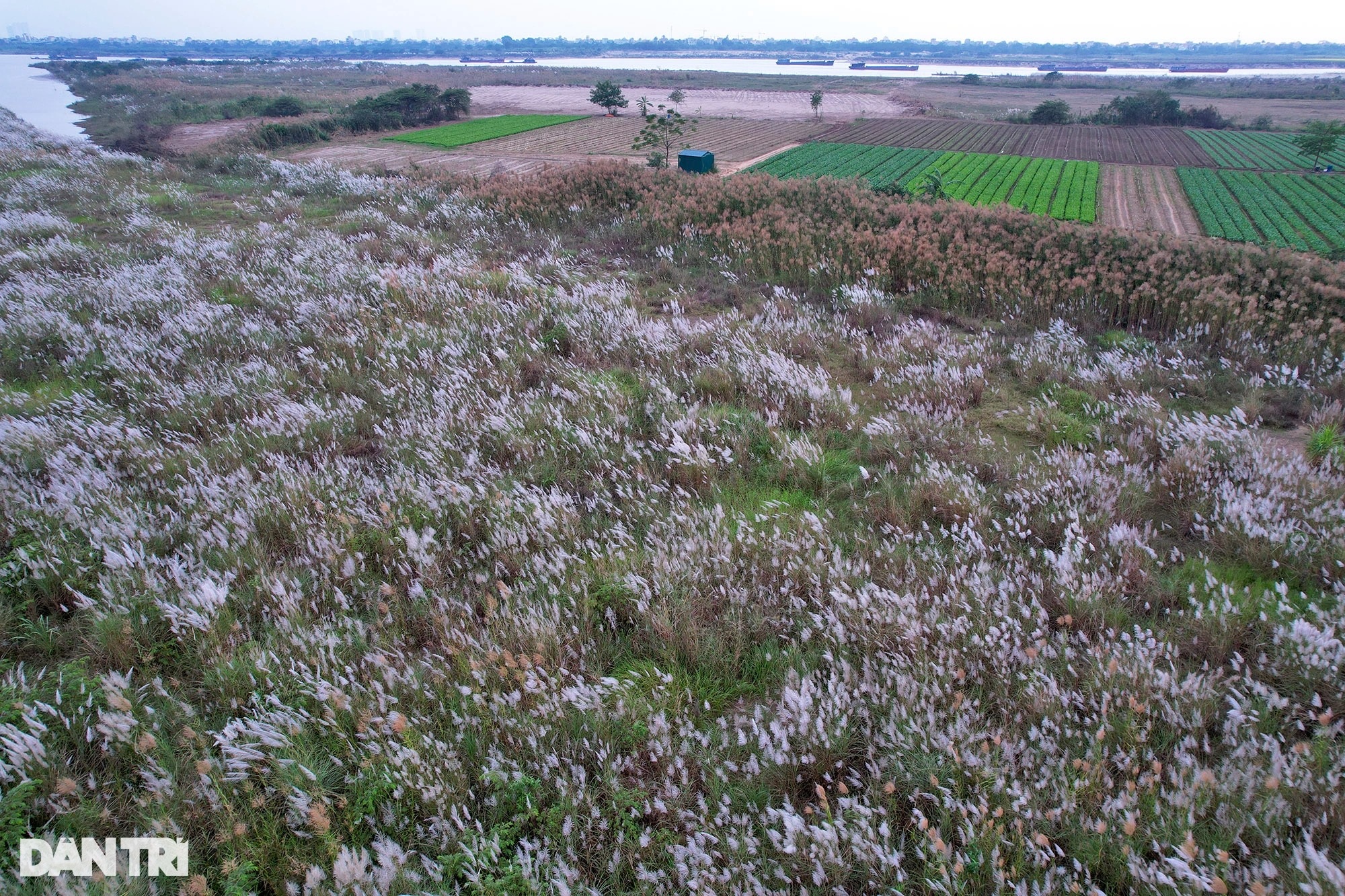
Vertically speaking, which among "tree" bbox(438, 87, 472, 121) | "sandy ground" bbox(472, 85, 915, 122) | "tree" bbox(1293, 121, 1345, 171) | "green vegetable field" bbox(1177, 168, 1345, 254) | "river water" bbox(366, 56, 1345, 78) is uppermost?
"river water" bbox(366, 56, 1345, 78)

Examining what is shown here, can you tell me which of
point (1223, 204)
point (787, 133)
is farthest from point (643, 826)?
point (787, 133)

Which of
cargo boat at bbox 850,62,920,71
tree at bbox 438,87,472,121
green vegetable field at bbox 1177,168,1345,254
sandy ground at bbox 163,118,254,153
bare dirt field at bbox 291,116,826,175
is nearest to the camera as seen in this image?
green vegetable field at bbox 1177,168,1345,254

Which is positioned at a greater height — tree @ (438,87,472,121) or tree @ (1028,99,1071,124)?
tree @ (1028,99,1071,124)

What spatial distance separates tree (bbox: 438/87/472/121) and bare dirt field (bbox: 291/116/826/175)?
33.8 feet

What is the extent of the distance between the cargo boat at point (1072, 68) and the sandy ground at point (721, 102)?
109876 mm

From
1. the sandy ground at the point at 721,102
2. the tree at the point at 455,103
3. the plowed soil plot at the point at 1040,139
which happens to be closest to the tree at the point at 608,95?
the sandy ground at the point at 721,102

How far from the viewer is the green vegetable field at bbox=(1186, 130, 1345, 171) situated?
37844mm

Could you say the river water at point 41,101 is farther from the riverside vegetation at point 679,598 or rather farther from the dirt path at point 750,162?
the riverside vegetation at point 679,598

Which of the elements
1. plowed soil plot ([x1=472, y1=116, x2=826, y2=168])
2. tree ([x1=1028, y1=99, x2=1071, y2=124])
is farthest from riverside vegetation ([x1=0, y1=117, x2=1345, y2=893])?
tree ([x1=1028, y1=99, x2=1071, y2=124])

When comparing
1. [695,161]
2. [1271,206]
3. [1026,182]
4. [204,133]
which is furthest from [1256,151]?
[204,133]

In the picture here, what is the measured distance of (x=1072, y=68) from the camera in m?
172

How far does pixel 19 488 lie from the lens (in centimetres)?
488

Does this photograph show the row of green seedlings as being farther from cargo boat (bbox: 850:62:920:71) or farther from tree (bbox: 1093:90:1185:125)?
cargo boat (bbox: 850:62:920:71)

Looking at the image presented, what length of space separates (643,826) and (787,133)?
56265mm
